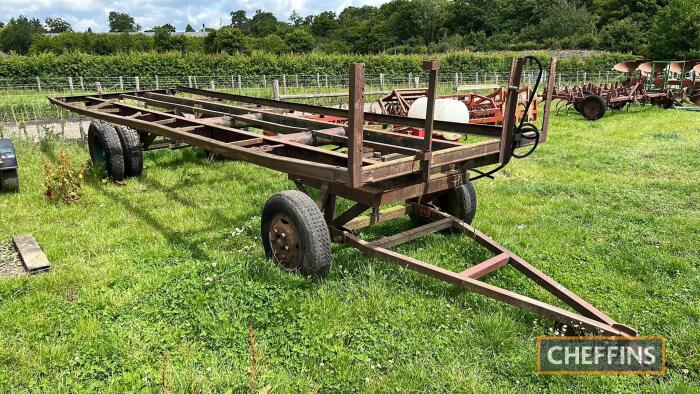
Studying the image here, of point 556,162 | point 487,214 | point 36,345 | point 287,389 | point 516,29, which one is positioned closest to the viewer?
point 287,389

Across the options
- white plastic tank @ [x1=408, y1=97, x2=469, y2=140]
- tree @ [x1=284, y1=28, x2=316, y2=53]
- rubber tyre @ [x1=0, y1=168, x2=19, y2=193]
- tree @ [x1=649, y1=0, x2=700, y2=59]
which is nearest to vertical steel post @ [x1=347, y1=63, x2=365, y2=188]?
rubber tyre @ [x1=0, y1=168, x2=19, y2=193]

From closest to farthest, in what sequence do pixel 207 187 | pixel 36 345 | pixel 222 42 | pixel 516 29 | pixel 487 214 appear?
1. pixel 36 345
2. pixel 487 214
3. pixel 207 187
4. pixel 222 42
5. pixel 516 29

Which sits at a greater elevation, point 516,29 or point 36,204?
point 516,29

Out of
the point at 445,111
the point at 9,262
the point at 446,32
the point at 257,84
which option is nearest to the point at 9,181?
the point at 9,262

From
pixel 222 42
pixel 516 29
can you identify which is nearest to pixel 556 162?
pixel 222 42

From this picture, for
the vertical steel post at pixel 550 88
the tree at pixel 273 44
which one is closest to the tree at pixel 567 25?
the tree at pixel 273 44

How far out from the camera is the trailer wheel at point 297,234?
130 inches

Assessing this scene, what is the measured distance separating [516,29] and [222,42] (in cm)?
5113

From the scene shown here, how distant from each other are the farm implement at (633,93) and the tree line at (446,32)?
23.9 meters

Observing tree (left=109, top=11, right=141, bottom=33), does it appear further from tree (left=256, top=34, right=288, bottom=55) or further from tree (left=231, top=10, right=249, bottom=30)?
tree (left=256, top=34, right=288, bottom=55)

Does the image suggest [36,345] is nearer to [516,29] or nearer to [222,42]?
[222,42]

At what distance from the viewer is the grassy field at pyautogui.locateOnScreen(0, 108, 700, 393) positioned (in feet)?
8.52

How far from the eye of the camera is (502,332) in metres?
2.96

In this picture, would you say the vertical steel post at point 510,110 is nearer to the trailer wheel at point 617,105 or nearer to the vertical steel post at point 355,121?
the vertical steel post at point 355,121
